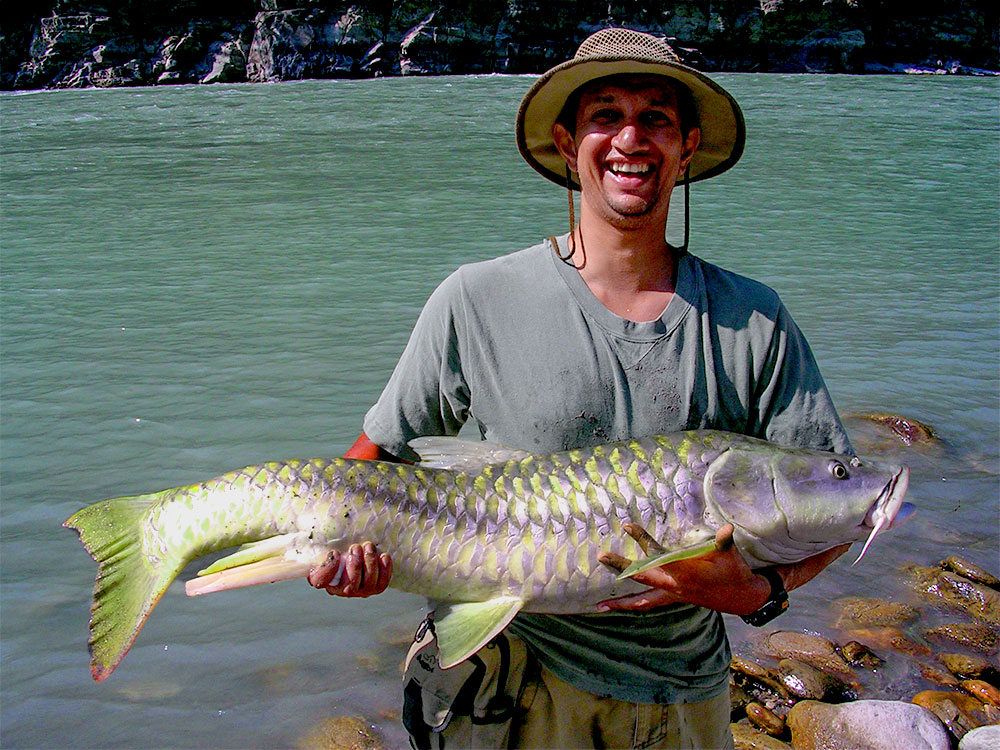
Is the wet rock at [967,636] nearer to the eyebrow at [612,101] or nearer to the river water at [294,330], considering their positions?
the river water at [294,330]

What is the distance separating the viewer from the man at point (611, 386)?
2467 millimetres

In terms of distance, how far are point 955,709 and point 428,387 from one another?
294cm

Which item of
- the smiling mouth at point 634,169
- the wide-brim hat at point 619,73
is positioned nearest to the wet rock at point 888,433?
the wide-brim hat at point 619,73

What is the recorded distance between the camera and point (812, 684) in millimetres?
4242

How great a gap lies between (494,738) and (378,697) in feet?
6.77

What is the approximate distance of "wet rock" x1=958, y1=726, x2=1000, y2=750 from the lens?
3792 mm

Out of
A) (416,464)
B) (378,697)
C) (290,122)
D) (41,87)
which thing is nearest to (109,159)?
(290,122)

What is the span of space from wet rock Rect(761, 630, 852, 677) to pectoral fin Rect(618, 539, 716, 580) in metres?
2.55

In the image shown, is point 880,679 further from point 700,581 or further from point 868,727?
point 700,581

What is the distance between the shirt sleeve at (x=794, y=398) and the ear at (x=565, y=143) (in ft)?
2.58

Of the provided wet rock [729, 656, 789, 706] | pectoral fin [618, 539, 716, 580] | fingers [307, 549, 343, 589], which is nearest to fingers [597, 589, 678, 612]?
pectoral fin [618, 539, 716, 580]

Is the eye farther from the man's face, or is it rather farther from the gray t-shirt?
the man's face

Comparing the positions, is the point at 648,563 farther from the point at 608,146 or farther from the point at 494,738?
the point at 608,146

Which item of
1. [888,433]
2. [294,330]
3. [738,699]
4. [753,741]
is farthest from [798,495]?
[294,330]
